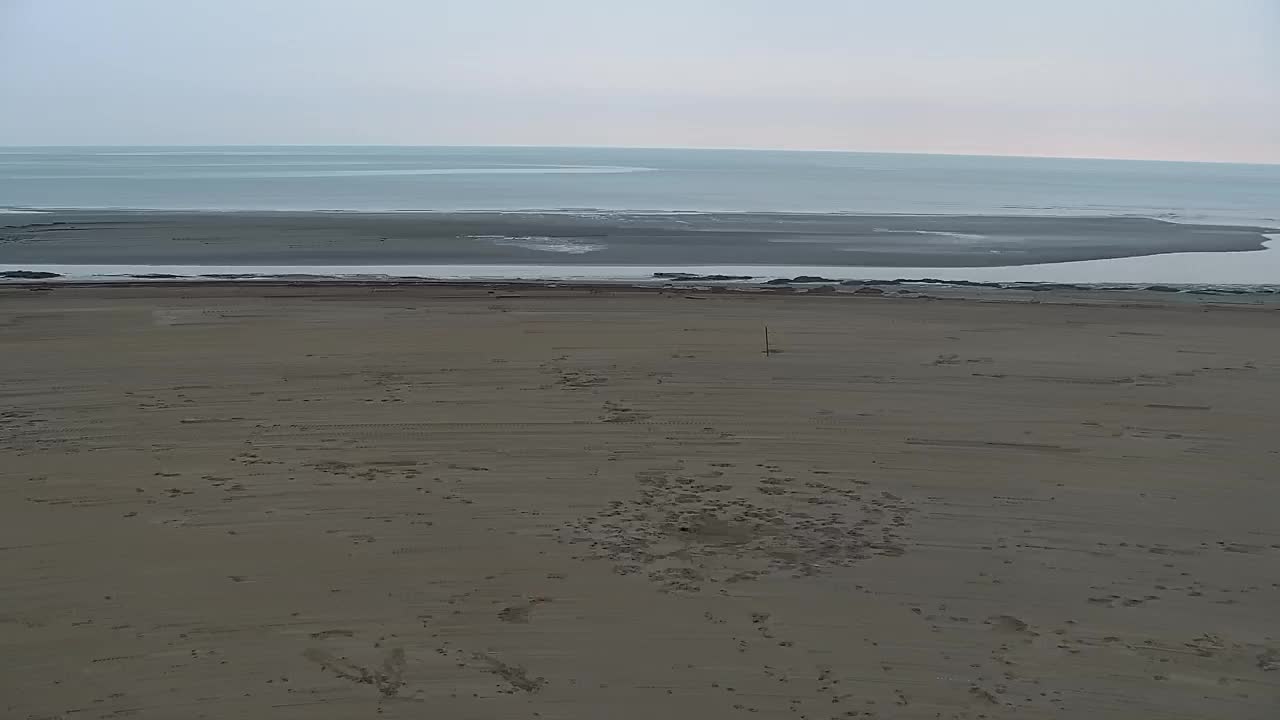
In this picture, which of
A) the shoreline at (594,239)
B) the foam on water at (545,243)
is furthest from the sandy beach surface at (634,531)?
the foam on water at (545,243)

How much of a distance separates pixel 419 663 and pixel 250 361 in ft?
27.2

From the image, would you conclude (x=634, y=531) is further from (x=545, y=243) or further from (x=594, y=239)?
(x=594, y=239)

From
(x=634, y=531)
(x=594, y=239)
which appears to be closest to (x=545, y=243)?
(x=594, y=239)

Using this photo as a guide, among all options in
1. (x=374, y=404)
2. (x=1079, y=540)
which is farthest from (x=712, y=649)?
(x=374, y=404)

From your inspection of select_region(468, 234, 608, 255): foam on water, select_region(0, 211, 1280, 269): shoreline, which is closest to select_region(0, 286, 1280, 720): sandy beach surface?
select_region(0, 211, 1280, 269): shoreline

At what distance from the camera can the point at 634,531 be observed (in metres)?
7.31

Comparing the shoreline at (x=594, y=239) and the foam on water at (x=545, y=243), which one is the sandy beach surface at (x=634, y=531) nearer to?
the shoreline at (x=594, y=239)

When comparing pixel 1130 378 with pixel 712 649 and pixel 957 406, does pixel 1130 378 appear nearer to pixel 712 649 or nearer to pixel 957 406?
pixel 957 406

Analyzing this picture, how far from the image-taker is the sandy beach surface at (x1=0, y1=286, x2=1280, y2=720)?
5379 millimetres

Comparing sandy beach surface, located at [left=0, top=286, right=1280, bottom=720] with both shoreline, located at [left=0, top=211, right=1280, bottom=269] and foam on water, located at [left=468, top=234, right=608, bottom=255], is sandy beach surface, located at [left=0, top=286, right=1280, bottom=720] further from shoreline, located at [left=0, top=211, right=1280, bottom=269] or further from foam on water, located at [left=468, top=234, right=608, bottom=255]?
foam on water, located at [left=468, top=234, right=608, bottom=255]

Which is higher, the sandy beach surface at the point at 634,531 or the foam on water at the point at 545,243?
the foam on water at the point at 545,243

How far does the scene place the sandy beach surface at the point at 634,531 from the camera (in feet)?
17.6

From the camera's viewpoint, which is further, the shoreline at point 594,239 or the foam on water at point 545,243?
the foam on water at point 545,243

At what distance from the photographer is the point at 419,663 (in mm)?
5496
